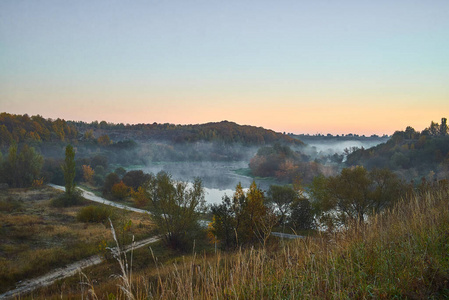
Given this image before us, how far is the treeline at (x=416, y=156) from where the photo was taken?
2493 inches

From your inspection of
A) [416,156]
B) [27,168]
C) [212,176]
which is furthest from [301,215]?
[212,176]

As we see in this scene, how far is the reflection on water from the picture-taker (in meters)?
73.0

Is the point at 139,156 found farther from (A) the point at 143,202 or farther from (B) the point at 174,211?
(B) the point at 174,211

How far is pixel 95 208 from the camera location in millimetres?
34688

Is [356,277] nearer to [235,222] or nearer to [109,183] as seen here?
[235,222]

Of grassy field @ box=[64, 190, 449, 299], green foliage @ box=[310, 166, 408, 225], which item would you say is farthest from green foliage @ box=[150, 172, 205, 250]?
grassy field @ box=[64, 190, 449, 299]

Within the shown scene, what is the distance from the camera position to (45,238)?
2523 centimetres

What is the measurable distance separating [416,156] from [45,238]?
78.9 meters

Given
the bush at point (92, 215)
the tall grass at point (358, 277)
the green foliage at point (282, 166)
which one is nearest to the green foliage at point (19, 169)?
the bush at point (92, 215)

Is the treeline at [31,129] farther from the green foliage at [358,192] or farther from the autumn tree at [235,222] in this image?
the green foliage at [358,192]

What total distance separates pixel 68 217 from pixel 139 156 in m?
84.7

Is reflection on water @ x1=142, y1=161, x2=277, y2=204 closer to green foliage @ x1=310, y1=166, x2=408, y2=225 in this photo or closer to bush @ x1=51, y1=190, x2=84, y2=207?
green foliage @ x1=310, y1=166, x2=408, y2=225

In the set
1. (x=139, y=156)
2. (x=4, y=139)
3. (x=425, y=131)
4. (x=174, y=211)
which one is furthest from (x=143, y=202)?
(x=425, y=131)

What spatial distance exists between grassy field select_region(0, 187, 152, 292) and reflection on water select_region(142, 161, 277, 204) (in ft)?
69.9
